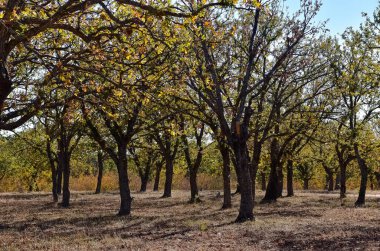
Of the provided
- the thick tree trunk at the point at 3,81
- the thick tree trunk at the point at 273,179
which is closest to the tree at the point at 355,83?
the thick tree trunk at the point at 273,179

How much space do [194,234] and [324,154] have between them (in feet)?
91.4

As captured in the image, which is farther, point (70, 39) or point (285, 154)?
point (285, 154)

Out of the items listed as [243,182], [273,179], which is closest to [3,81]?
[243,182]

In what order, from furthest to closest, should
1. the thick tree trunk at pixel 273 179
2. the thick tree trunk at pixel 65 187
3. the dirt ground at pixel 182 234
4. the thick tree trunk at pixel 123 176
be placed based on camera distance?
the thick tree trunk at pixel 273 179 < the thick tree trunk at pixel 65 187 < the thick tree trunk at pixel 123 176 < the dirt ground at pixel 182 234

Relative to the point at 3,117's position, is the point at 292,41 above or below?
above

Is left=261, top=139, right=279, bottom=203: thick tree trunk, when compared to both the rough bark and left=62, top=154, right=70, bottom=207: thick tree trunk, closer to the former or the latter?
the rough bark

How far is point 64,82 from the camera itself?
9.50 metres

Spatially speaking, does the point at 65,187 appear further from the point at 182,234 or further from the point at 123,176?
the point at 182,234

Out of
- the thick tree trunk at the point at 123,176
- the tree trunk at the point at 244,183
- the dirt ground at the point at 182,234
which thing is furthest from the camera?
the thick tree trunk at the point at 123,176

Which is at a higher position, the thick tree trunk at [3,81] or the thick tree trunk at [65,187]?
the thick tree trunk at [3,81]

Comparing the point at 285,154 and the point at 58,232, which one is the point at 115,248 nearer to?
the point at 58,232

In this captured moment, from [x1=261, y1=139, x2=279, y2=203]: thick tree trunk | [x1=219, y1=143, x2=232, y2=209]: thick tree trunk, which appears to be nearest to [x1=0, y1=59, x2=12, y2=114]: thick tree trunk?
[x1=219, y1=143, x2=232, y2=209]: thick tree trunk

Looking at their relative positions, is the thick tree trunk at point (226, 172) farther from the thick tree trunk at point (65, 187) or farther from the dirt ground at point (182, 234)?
the thick tree trunk at point (65, 187)

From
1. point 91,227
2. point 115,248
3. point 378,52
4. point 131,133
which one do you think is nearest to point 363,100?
point 378,52
